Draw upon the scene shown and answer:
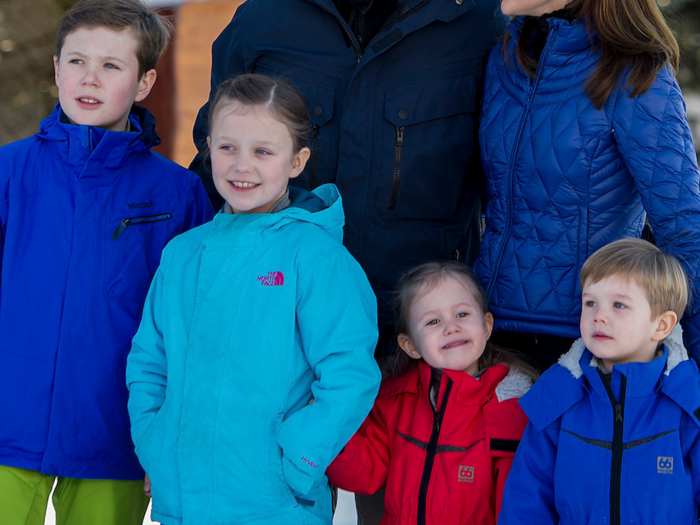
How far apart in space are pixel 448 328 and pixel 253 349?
22.4 inches

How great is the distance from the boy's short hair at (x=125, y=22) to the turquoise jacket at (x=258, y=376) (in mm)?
669

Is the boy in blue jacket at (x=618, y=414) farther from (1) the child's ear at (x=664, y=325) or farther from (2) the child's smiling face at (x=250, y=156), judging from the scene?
(2) the child's smiling face at (x=250, y=156)

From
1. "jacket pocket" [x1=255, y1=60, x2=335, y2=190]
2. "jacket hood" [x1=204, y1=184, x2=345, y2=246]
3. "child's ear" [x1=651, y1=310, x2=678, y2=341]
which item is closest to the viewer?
"child's ear" [x1=651, y1=310, x2=678, y2=341]

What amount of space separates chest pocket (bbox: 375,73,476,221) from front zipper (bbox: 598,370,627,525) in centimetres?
84

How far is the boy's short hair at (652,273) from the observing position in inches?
68.7

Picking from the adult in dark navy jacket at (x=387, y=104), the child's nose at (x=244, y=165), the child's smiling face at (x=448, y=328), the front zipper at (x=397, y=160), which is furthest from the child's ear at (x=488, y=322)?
the child's nose at (x=244, y=165)

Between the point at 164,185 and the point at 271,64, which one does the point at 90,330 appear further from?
the point at 271,64

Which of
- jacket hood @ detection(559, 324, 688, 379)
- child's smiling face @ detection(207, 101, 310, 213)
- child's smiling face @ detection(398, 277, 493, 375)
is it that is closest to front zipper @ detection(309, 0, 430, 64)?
child's smiling face @ detection(207, 101, 310, 213)

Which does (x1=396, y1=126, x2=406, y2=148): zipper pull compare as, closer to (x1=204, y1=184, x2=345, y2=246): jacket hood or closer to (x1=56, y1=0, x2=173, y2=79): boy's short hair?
(x1=204, y1=184, x2=345, y2=246): jacket hood

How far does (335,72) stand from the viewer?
2.32 meters

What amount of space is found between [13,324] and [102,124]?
586 mm

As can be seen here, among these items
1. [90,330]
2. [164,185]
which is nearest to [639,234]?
[164,185]

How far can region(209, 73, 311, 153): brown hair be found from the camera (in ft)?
6.45

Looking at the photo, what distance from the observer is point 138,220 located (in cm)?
216
